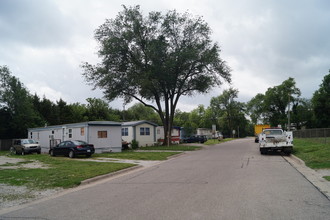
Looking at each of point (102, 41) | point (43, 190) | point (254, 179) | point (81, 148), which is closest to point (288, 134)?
point (254, 179)

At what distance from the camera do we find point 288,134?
2025 centimetres

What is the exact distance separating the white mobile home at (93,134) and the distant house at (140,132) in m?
8.35

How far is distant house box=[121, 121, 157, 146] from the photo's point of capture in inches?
1414

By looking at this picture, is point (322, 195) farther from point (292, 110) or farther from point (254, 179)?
point (292, 110)

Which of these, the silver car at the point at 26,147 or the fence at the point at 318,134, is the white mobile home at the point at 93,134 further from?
the fence at the point at 318,134

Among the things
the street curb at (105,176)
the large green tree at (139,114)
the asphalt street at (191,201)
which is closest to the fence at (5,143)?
the street curb at (105,176)

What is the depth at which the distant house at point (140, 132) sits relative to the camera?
35906 millimetres

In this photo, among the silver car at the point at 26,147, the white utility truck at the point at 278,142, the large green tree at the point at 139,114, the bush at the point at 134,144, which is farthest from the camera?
the large green tree at the point at 139,114

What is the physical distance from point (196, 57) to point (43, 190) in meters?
26.7

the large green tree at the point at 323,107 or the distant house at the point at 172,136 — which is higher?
the large green tree at the point at 323,107

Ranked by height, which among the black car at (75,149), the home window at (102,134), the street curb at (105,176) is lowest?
the street curb at (105,176)

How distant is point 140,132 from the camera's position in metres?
37.0

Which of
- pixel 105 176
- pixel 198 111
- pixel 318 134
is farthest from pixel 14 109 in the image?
pixel 198 111

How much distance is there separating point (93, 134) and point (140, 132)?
1234 cm
